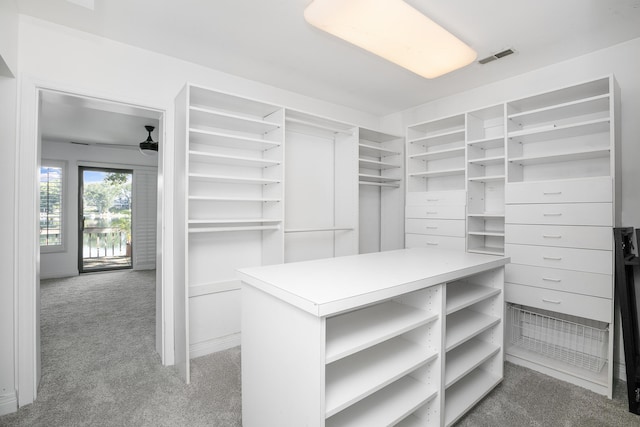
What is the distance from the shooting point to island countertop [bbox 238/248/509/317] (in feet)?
3.90

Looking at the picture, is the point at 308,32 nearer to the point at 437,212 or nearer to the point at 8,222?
the point at 437,212

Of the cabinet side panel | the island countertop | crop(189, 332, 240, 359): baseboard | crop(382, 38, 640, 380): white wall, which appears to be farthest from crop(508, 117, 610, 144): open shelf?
crop(189, 332, 240, 359): baseboard

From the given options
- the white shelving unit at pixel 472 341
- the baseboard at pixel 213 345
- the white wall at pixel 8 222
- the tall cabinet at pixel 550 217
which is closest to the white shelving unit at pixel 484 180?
the tall cabinet at pixel 550 217

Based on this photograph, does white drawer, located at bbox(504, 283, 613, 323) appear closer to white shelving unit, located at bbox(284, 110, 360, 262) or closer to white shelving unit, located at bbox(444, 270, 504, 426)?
white shelving unit, located at bbox(444, 270, 504, 426)

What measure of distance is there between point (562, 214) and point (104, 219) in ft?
25.5

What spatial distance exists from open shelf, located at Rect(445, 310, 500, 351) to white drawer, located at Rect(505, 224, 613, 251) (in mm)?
766

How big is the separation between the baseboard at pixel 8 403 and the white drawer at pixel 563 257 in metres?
3.66

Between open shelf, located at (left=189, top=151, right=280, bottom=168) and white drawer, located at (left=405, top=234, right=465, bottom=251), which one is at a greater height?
open shelf, located at (left=189, top=151, right=280, bottom=168)

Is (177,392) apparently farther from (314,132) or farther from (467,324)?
(314,132)

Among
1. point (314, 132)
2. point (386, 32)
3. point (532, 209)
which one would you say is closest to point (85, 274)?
point (314, 132)

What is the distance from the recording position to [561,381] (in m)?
2.29

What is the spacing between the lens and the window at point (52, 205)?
5629mm

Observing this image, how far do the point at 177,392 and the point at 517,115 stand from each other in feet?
11.3

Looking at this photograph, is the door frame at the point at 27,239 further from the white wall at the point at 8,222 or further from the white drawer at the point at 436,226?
the white drawer at the point at 436,226
